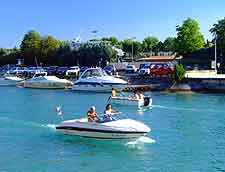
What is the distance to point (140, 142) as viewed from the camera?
3512cm

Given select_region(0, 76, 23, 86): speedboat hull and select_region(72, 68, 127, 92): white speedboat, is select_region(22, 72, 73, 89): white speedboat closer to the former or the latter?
select_region(72, 68, 127, 92): white speedboat

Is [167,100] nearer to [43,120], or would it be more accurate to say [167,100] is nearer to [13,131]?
[43,120]

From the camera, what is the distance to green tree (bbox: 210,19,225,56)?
11425cm

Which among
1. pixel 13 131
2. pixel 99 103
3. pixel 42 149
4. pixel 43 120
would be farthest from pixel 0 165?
pixel 99 103

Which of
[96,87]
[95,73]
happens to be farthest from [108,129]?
[95,73]

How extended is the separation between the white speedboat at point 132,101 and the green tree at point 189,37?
6327 cm

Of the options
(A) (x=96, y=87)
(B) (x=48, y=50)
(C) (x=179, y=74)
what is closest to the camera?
(C) (x=179, y=74)

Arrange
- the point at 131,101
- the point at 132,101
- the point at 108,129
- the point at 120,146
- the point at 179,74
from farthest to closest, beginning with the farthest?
the point at 179,74 → the point at 131,101 → the point at 132,101 → the point at 108,129 → the point at 120,146

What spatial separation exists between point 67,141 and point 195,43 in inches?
3547

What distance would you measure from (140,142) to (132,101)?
24122 millimetres

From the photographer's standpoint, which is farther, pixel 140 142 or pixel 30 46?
pixel 30 46

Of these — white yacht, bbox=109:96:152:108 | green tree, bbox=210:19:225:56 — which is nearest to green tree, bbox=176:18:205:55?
green tree, bbox=210:19:225:56

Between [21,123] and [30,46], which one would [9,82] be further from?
[21,123]

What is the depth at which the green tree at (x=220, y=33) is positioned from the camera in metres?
114
